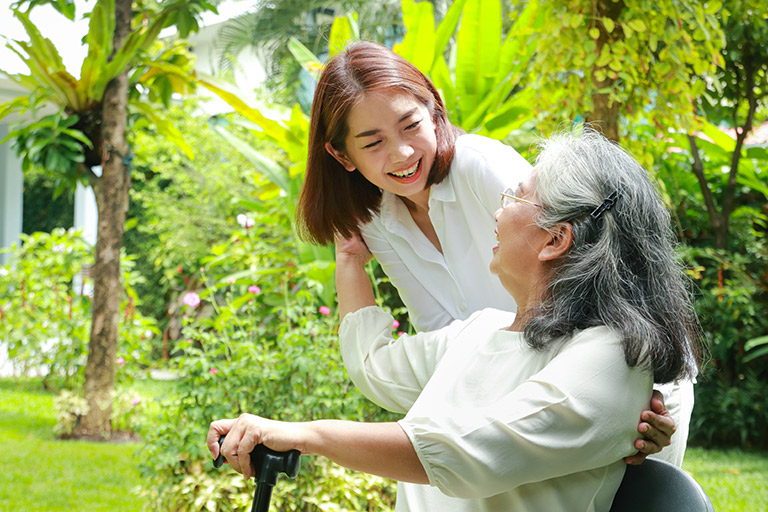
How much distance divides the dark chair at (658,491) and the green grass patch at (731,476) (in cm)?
276

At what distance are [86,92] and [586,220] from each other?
413 cm

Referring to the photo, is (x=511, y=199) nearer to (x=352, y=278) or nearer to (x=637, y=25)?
(x=352, y=278)

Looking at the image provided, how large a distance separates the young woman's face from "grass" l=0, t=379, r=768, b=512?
208 centimetres

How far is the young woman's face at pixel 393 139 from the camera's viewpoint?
166 centimetres

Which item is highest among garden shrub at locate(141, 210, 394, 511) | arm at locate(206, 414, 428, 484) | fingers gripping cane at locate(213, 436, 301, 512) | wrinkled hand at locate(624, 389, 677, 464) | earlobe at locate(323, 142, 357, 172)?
earlobe at locate(323, 142, 357, 172)

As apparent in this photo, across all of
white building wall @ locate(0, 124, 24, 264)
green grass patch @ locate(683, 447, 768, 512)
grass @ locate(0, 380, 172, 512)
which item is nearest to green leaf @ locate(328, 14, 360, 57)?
grass @ locate(0, 380, 172, 512)

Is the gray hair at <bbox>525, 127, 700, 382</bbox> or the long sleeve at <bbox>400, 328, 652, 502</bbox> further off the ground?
the gray hair at <bbox>525, 127, 700, 382</bbox>

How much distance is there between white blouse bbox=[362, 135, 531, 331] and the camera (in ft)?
5.46

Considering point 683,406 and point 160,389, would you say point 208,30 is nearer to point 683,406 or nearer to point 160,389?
point 160,389

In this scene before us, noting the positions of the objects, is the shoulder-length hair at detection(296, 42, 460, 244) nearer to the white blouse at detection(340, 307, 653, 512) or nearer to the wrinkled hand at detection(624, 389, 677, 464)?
the white blouse at detection(340, 307, 653, 512)

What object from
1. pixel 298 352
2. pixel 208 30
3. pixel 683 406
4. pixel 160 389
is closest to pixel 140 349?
pixel 160 389

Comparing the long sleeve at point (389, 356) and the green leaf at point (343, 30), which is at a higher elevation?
the green leaf at point (343, 30)

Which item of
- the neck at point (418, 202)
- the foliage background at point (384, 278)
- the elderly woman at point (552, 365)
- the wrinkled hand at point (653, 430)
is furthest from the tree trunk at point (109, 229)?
the wrinkled hand at point (653, 430)

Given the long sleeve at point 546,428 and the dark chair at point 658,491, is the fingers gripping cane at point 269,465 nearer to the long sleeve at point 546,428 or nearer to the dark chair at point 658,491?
the long sleeve at point 546,428
